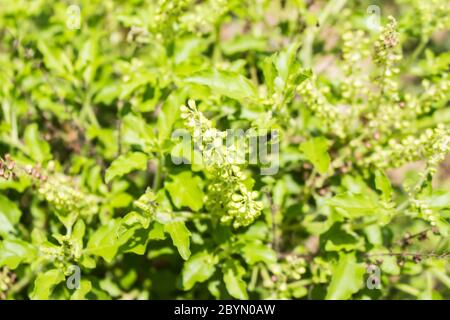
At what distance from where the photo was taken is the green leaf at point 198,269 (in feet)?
9.89

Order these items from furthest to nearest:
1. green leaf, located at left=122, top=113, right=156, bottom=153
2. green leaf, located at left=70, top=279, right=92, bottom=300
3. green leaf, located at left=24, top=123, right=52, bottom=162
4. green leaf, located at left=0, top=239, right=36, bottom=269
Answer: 1. green leaf, located at left=24, top=123, right=52, bottom=162
2. green leaf, located at left=122, top=113, right=156, bottom=153
3. green leaf, located at left=70, top=279, right=92, bottom=300
4. green leaf, located at left=0, top=239, right=36, bottom=269

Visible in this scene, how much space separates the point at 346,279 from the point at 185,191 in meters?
1.05

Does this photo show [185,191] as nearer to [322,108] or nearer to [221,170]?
[221,170]

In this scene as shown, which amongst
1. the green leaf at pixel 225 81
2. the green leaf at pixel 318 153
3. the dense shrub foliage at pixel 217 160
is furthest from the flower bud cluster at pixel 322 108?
the green leaf at pixel 225 81

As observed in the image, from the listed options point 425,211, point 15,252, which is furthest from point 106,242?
point 425,211

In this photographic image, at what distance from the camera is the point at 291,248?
13.3 feet

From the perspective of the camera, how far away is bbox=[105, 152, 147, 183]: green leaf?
280 centimetres

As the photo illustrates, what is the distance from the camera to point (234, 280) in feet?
9.86

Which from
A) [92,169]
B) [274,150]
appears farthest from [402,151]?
[92,169]

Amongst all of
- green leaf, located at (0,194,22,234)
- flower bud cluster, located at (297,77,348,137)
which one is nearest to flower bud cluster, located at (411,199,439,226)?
flower bud cluster, located at (297,77,348,137)

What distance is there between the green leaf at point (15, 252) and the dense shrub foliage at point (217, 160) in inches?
0.5

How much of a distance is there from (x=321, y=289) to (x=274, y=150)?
3.24 feet

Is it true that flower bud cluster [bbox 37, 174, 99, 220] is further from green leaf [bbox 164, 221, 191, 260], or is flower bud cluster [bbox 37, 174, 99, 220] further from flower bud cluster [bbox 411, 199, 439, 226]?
flower bud cluster [bbox 411, 199, 439, 226]

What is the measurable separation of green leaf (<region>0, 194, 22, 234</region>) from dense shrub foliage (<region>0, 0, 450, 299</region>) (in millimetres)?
12
